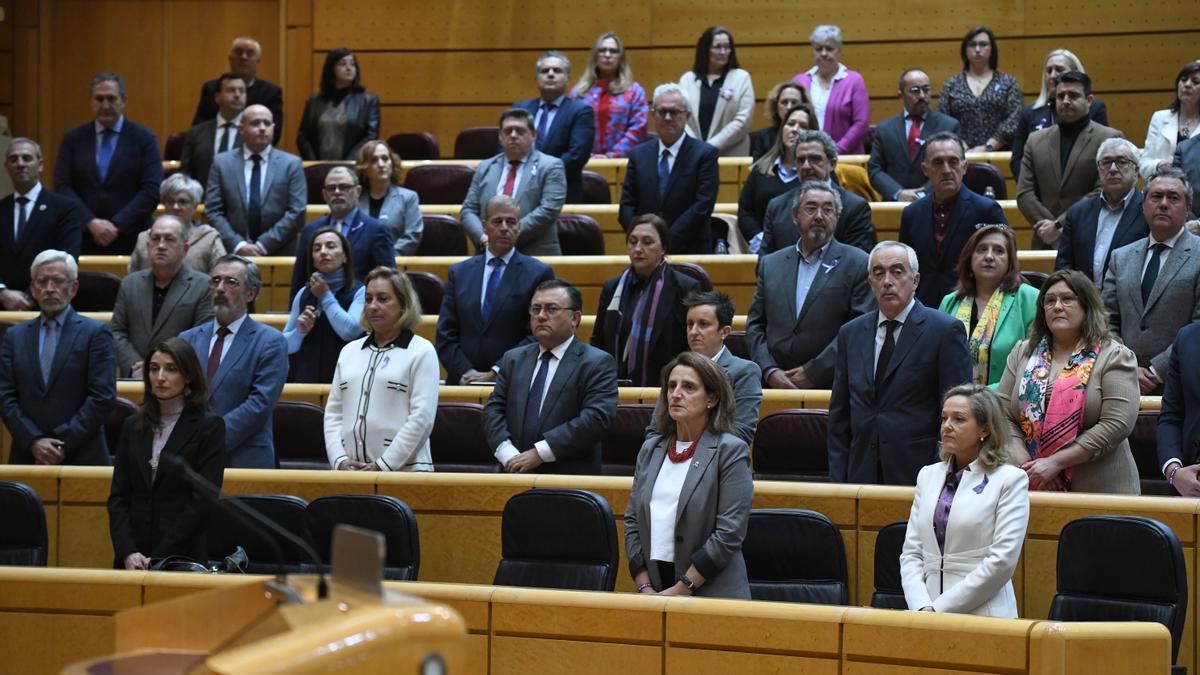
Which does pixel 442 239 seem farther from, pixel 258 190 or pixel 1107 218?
pixel 1107 218

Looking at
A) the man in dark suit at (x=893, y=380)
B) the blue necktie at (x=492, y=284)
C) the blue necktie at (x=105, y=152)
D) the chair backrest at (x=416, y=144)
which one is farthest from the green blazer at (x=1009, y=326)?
the chair backrest at (x=416, y=144)

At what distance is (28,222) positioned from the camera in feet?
23.2

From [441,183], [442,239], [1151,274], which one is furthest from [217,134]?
[1151,274]

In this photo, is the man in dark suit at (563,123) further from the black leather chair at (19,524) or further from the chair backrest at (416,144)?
the black leather chair at (19,524)

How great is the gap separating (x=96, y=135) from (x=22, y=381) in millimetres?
2745

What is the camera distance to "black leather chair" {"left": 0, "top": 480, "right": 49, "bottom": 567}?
4.70 m

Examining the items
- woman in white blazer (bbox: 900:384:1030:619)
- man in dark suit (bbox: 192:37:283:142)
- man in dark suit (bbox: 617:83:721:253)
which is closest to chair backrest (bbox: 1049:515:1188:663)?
woman in white blazer (bbox: 900:384:1030:619)

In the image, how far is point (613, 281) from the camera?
5742 millimetres

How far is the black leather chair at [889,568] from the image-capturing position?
4.10 meters

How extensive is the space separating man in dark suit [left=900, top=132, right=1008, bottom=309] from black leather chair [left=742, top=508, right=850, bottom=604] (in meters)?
1.84

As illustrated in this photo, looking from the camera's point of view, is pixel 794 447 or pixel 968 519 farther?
pixel 794 447

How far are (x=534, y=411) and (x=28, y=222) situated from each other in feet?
11.1

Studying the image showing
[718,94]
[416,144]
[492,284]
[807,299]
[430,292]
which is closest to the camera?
[807,299]

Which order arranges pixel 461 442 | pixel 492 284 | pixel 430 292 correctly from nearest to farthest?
pixel 461 442, pixel 492 284, pixel 430 292
